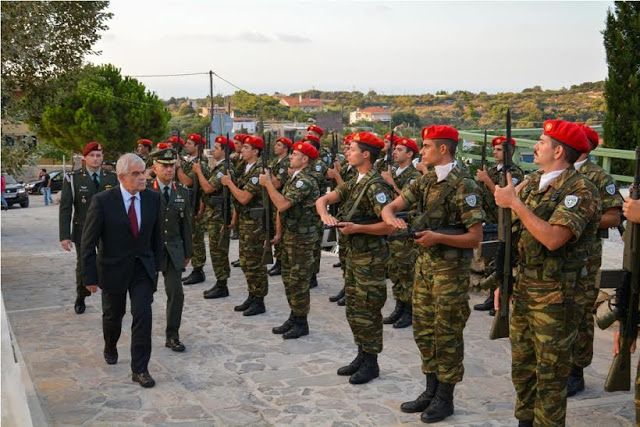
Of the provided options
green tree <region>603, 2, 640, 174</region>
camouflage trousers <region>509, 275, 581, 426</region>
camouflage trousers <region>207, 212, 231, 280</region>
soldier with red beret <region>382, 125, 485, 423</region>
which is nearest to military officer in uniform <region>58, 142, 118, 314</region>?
camouflage trousers <region>207, 212, 231, 280</region>

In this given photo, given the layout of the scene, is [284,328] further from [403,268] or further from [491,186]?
[491,186]

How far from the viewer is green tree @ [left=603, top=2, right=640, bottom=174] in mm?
11883

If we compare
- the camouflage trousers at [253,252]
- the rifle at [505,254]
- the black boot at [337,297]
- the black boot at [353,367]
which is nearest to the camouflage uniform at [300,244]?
the camouflage trousers at [253,252]

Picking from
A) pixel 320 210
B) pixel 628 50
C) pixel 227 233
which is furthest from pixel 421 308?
pixel 628 50

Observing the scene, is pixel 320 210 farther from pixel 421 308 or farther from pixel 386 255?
pixel 421 308

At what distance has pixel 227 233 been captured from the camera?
31.3 ft

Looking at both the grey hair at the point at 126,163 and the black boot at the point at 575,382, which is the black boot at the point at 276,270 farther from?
the black boot at the point at 575,382

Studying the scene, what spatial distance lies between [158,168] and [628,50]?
8674mm

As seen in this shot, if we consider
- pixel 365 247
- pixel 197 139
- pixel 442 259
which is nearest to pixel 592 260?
pixel 442 259

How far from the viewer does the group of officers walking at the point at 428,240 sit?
14.8ft

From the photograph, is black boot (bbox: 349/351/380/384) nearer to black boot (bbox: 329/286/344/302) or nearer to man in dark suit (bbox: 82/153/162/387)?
man in dark suit (bbox: 82/153/162/387)

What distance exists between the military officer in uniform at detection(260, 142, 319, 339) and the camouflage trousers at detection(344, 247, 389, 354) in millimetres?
1444

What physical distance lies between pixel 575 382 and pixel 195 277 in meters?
6.38

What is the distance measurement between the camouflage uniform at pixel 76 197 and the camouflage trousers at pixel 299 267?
2.55 m
